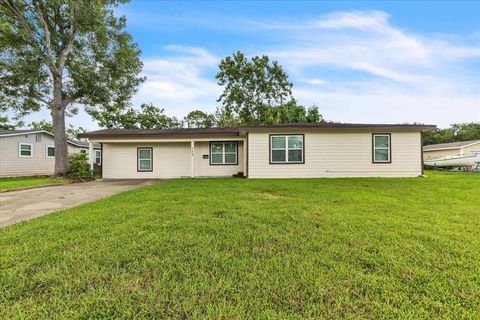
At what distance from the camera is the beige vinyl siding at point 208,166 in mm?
13969

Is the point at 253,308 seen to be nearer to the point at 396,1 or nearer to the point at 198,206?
the point at 198,206

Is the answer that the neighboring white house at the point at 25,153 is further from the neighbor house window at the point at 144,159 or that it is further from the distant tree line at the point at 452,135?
the distant tree line at the point at 452,135

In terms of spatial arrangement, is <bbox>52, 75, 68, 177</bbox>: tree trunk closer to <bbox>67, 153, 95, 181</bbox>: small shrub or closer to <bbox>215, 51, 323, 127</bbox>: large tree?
<bbox>67, 153, 95, 181</bbox>: small shrub

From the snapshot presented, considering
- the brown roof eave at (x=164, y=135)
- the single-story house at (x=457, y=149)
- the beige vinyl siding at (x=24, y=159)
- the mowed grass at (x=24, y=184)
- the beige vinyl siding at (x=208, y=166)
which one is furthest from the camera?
the single-story house at (x=457, y=149)

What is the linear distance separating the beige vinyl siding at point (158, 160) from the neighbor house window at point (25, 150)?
7784mm

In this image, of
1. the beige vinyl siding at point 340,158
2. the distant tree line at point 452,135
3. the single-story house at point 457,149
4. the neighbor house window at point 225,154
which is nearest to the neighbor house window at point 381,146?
the beige vinyl siding at point 340,158

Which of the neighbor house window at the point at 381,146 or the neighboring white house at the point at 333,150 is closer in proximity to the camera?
the neighboring white house at the point at 333,150

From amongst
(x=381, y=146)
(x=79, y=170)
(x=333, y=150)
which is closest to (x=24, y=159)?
(x=79, y=170)

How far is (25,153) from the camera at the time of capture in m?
17.7

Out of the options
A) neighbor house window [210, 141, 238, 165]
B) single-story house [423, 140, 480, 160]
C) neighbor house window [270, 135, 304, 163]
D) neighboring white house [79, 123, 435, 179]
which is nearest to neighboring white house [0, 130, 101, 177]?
neighbor house window [210, 141, 238, 165]

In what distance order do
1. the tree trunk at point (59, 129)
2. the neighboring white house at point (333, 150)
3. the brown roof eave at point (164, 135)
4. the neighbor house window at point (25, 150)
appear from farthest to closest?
the neighbor house window at point (25, 150)
the tree trunk at point (59, 129)
the brown roof eave at point (164, 135)
the neighboring white house at point (333, 150)

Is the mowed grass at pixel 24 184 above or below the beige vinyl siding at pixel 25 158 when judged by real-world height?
below

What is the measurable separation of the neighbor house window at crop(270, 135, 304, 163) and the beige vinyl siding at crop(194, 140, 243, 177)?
8.06 ft

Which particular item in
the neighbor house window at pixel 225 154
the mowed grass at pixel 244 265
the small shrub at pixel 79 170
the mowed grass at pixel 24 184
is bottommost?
the mowed grass at pixel 244 265
